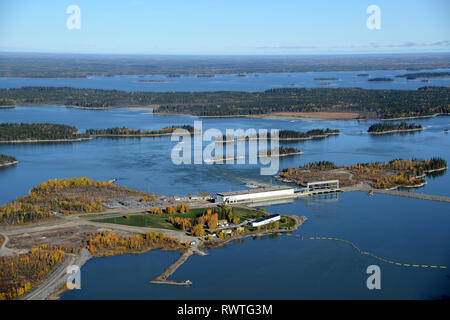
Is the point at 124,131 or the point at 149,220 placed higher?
the point at 124,131

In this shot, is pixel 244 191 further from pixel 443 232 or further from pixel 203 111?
pixel 203 111

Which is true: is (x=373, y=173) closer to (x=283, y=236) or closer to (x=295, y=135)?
(x=283, y=236)

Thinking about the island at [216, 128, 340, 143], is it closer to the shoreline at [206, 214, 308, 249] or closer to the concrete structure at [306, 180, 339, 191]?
the concrete structure at [306, 180, 339, 191]

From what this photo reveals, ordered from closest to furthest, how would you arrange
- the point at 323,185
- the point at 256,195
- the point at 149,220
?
1. the point at 149,220
2. the point at 256,195
3. the point at 323,185

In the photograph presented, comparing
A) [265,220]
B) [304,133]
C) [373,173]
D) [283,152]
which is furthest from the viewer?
[304,133]

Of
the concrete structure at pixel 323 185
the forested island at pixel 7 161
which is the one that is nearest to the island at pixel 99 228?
the concrete structure at pixel 323 185

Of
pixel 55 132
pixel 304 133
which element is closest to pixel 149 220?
pixel 55 132

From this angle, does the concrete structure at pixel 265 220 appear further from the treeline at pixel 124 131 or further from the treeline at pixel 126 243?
the treeline at pixel 124 131
